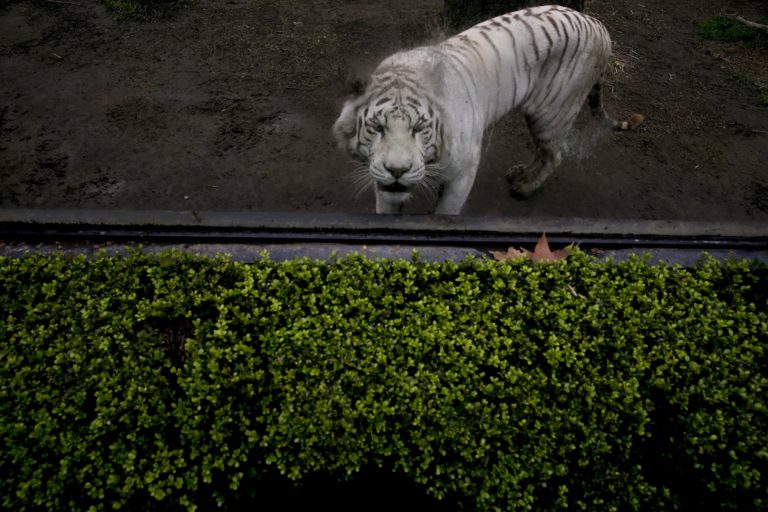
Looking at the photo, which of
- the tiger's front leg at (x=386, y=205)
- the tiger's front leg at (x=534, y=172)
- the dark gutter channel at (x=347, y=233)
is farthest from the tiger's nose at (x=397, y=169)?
the tiger's front leg at (x=534, y=172)

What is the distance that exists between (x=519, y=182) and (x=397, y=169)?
1955 mm

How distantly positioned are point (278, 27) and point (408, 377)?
17.6 ft

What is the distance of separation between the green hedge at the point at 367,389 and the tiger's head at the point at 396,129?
58cm

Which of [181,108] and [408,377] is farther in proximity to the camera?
[181,108]

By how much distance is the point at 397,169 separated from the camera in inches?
90.0

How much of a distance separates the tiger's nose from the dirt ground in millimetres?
587

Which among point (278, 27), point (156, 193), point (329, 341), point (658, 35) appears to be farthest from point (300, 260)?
point (658, 35)

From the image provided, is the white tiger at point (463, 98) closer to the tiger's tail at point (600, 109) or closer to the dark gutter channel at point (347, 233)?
the tiger's tail at point (600, 109)

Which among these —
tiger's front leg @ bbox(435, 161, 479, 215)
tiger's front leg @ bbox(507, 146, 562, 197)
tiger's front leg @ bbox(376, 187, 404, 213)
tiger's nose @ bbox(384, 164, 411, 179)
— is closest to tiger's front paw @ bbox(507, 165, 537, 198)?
tiger's front leg @ bbox(507, 146, 562, 197)

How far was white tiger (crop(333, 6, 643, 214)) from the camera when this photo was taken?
92.2 inches

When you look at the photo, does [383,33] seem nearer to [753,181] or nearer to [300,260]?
[753,181]

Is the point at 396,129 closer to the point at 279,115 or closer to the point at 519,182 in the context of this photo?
the point at 519,182

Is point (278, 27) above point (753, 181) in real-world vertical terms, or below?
above

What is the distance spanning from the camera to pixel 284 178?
3.99 meters
